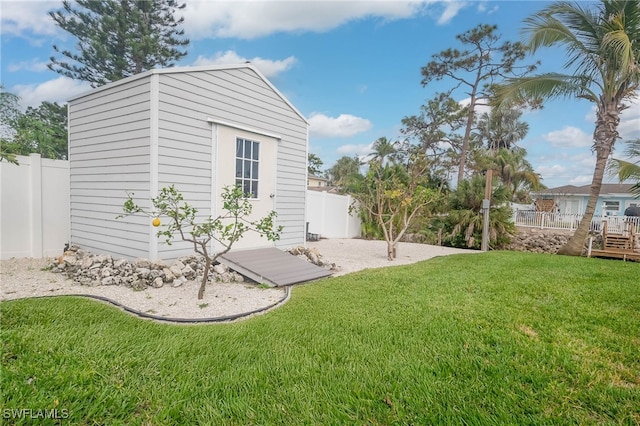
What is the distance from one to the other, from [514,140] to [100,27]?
2962cm

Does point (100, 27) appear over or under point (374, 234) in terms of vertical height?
over

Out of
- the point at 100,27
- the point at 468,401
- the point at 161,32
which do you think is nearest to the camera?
the point at 468,401

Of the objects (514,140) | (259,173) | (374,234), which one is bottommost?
(374,234)

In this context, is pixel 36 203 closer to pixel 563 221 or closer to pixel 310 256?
pixel 310 256

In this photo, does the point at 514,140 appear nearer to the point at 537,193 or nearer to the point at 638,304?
the point at 537,193

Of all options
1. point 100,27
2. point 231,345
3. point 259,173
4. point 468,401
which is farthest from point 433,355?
point 100,27

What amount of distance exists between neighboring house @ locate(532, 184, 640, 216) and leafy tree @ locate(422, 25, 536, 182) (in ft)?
27.1

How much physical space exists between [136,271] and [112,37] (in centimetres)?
1445

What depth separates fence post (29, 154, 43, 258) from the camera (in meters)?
5.59

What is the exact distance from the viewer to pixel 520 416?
66.6 inches

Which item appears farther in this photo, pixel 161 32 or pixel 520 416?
pixel 161 32

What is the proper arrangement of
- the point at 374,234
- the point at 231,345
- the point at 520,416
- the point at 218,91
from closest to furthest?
the point at 520,416
the point at 231,345
the point at 218,91
the point at 374,234

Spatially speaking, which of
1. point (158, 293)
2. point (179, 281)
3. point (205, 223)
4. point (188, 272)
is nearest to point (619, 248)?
point (205, 223)

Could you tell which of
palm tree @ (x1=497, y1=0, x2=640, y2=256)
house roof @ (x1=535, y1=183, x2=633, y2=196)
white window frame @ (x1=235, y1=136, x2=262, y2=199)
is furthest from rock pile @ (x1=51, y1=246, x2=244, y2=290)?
house roof @ (x1=535, y1=183, x2=633, y2=196)
